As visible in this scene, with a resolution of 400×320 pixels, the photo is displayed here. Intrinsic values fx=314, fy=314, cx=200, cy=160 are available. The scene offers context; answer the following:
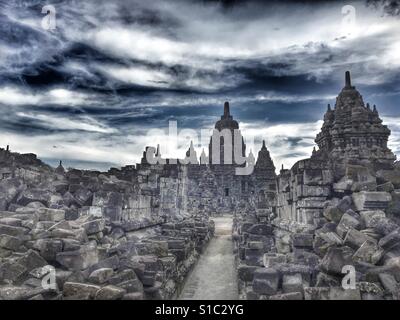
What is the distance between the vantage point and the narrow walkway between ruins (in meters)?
7.49

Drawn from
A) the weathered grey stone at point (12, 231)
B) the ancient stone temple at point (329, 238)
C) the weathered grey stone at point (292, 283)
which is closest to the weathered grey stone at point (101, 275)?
the weathered grey stone at point (12, 231)

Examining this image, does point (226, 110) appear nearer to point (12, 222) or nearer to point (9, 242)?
point (12, 222)

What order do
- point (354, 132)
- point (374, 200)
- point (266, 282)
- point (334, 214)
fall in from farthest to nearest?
point (354, 132) < point (334, 214) < point (374, 200) < point (266, 282)

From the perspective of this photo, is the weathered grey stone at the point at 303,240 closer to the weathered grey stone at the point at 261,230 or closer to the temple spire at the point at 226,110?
the weathered grey stone at the point at 261,230

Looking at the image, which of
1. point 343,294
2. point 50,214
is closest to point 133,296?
point 343,294

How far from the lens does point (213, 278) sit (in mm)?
9008

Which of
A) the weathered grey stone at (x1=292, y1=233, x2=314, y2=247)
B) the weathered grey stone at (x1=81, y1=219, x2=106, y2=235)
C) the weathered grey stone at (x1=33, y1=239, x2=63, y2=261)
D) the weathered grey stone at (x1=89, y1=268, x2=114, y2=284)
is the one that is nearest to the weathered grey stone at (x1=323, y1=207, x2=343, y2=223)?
the weathered grey stone at (x1=292, y1=233, x2=314, y2=247)

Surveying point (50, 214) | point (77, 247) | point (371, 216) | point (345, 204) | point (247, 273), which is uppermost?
point (345, 204)

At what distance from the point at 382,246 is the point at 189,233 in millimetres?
6860

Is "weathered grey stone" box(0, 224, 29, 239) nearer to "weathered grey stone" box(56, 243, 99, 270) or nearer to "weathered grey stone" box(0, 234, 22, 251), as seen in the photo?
"weathered grey stone" box(0, 234, 22, 251)

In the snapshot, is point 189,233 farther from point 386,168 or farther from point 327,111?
point 327,111

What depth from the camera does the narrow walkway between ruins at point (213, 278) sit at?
7.49 m
